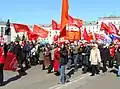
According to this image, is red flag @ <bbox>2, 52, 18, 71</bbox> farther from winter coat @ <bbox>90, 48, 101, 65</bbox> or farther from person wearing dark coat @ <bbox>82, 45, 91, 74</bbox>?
person wearing dark coat @ <bbox>82, 45, 91, 74</bbox>

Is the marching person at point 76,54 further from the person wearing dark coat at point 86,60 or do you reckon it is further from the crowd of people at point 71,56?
the person wearing dark coat at point 86,60

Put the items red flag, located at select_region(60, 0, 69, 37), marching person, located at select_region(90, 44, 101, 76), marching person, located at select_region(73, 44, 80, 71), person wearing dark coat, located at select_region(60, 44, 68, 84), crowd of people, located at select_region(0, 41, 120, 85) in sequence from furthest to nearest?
marching person, located at select_region(73, 44, 80, 71), red flag, located at select_region(60, 0, 69, 37), marching person, located at select_region(90, 44, 101, 76), crowd of people, located at select_region(0, 41, 120, 85), person wearing dark coat, located at select_region(60, 44, 68, 84)

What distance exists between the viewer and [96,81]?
15.3 metres

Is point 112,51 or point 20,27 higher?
point 20,27

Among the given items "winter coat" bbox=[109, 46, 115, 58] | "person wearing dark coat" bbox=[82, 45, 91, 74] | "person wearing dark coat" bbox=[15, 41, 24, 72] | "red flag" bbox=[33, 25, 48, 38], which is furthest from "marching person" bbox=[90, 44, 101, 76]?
"red flag" bbox=[33, 25, 48, 38]

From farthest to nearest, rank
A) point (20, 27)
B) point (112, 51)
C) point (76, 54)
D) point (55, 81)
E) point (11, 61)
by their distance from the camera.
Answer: point (20, 27)
point (112, 51)
point (76, 54)
point (11, 61)
point (55, 81)

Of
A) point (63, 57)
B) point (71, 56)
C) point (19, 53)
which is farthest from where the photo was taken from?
point (71, 56)

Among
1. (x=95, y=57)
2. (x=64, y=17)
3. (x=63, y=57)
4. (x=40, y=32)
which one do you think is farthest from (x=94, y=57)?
(x=40, y=32)

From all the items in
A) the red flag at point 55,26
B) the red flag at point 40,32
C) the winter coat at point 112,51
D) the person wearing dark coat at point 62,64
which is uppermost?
the red flag at point 55,26

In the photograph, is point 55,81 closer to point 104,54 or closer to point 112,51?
point 104,54

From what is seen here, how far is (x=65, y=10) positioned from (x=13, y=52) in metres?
3.48

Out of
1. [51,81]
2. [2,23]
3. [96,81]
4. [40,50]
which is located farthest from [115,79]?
[2,23]

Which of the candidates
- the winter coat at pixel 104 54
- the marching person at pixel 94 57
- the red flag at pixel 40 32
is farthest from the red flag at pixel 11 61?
the red flag at pixel 40 32

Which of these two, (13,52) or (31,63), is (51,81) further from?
(31,63)
